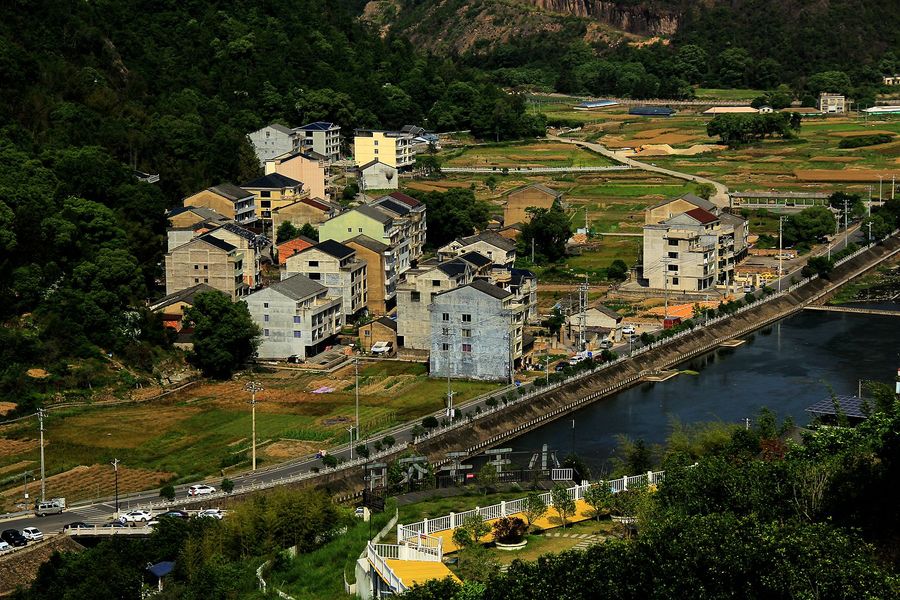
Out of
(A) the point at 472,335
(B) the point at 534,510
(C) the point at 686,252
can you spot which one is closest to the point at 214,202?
(C) the point at 686,252

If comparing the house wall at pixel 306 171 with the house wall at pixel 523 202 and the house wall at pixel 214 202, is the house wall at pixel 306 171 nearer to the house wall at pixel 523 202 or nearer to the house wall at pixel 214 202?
the house wall at pixel 214 202

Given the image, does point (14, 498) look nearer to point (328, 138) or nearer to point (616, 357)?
point (616, 357)

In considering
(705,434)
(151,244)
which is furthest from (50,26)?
(705,434)

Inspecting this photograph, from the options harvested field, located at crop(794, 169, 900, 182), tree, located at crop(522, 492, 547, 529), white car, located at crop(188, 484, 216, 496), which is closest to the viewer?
tree, located at crop(522, 492, 547, 529)

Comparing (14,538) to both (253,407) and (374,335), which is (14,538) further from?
(374,335)

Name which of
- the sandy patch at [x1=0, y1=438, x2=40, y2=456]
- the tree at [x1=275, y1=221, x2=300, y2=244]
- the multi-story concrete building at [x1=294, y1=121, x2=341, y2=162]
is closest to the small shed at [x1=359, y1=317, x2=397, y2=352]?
the sandy patch at [x1=0, y1=438, x2=40, y2=456]

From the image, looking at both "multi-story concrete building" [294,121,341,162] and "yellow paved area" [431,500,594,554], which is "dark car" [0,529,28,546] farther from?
"multi-story concrete building" [294,121,341,162]
